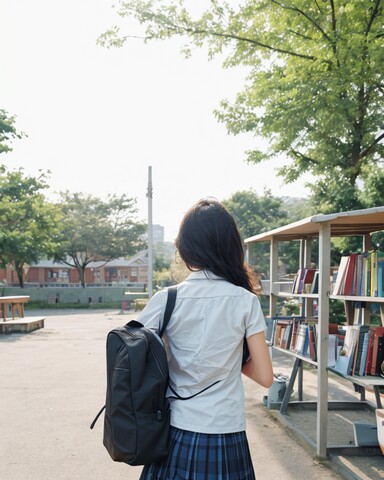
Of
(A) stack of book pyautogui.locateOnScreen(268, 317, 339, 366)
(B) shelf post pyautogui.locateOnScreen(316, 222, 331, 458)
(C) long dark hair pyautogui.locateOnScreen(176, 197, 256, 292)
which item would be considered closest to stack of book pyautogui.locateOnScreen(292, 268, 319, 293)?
(A) stack of book pyautogui.locateOnScreen(268, 317, 339, 366)

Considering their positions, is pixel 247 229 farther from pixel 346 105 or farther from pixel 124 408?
Answer: pixel 124 408

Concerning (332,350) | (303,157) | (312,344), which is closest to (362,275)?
(332,350)

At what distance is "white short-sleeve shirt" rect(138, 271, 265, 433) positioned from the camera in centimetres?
196

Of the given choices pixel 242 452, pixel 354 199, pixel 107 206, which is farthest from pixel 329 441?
pixel 107 206

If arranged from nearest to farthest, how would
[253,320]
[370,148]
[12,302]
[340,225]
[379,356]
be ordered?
[253,320], [379,356], [340,225], [370,148], [12,302]

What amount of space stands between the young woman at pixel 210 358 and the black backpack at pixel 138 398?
85 mm

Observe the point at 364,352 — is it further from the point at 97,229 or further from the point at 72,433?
the point at 97,229

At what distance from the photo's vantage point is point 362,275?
4.70 meters

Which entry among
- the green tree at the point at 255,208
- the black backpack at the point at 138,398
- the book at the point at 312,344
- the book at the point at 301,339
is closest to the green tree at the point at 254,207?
the green tree at the point at 255,208

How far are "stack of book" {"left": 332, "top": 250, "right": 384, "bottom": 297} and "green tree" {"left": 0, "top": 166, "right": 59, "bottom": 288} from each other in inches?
642

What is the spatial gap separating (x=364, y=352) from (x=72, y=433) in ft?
10.6

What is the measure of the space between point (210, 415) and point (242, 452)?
23 centimetres

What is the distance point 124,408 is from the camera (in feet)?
6.21

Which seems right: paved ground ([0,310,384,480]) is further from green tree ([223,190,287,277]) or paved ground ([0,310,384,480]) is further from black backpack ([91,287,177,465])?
green tree ([223,190,287,277])
